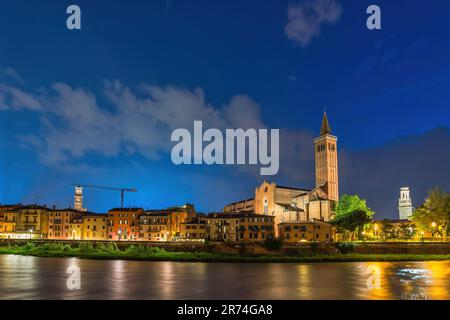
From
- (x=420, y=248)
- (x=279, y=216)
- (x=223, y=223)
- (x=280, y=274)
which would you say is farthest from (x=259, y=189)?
(x=280, y=274)

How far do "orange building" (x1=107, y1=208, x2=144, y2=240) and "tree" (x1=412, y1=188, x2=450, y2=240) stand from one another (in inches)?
2517

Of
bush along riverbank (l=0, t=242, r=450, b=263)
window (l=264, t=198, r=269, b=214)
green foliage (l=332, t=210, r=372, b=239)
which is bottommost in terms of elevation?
bush along riverbank (l=0, t=242, r=450, b=263)

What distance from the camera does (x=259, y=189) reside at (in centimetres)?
11919

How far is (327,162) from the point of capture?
13838cm

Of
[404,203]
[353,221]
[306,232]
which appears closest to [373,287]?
[353,221]

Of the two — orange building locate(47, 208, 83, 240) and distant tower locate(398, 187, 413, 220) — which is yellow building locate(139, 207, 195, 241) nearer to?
orange building locate(47, 208, 83, 240)

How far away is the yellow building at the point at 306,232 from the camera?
90125 mm

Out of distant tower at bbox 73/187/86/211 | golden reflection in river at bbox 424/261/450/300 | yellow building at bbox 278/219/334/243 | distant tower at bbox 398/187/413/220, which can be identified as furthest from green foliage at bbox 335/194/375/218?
distant tower at bbox 73/187/86/211

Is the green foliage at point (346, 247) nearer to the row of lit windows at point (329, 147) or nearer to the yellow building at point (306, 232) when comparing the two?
the yellow building at point (306, 232)

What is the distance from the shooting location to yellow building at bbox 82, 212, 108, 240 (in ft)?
350
